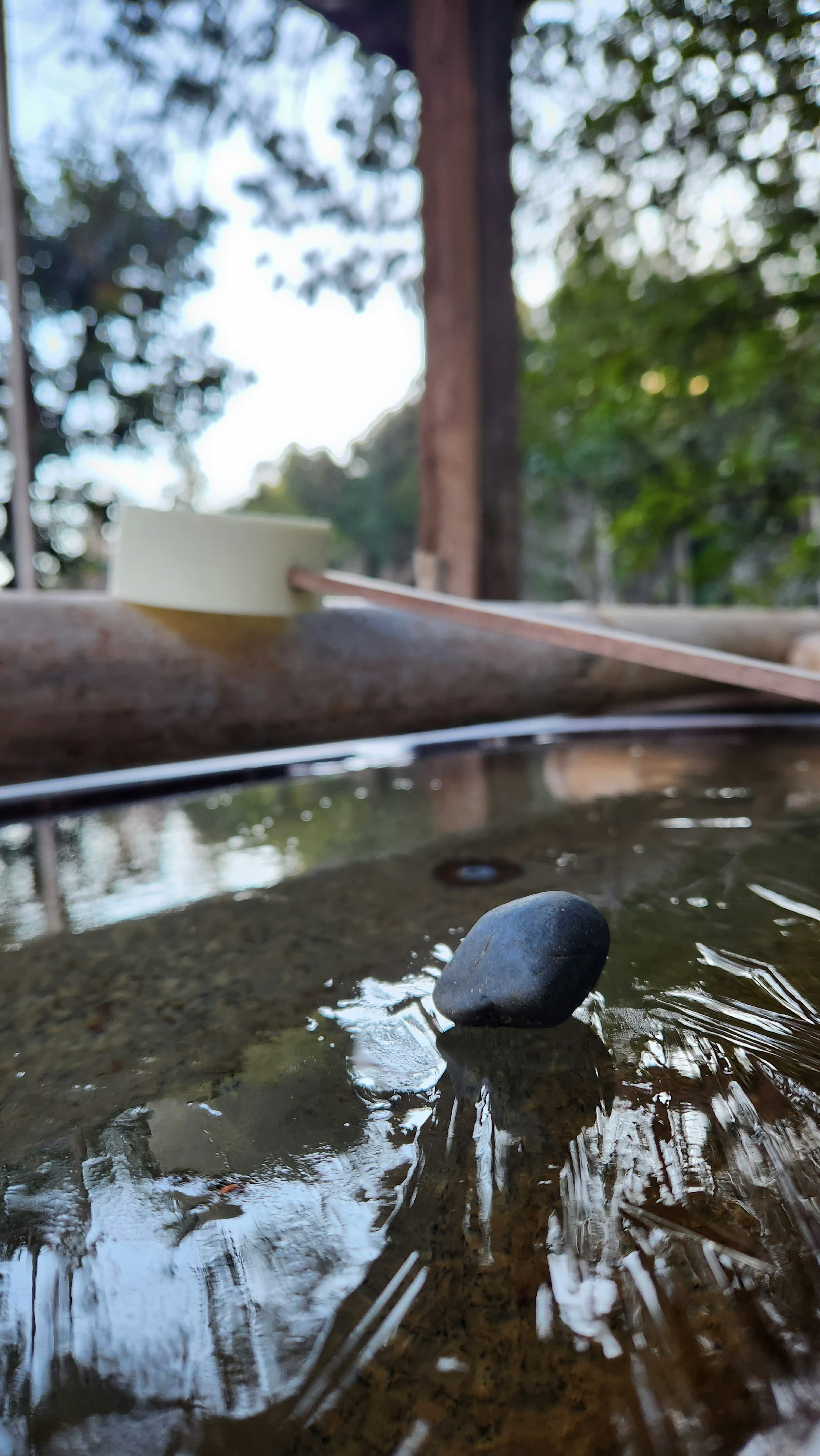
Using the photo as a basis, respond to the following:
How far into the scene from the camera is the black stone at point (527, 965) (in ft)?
3.54

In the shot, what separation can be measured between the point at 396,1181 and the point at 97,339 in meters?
4.96

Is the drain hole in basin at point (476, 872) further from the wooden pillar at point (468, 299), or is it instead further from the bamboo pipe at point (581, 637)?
the wooden pillar at point (468, 299)

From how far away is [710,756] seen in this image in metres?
3.17

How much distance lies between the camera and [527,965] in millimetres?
1093

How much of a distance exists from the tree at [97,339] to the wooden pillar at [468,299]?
1748 millimetres

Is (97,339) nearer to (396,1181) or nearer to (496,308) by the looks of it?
(496,308)

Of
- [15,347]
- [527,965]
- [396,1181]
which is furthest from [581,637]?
[15,347]

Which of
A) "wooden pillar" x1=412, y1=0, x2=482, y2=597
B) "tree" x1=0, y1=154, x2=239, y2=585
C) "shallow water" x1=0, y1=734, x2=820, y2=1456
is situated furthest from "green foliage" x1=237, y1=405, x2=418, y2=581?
"shallow water" x1=0, y1=734, x2=820, y2=1456

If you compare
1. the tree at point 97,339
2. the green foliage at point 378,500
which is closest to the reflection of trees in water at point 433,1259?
the tree at point 97,339

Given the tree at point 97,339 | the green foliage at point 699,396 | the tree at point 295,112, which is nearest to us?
the tree at point 97,339

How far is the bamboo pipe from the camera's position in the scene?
5.53 feet

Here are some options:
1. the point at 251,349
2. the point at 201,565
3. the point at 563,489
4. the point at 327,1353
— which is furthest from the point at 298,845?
the point at 563,489

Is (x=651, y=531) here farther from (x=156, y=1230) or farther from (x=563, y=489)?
(x=563, y=489)

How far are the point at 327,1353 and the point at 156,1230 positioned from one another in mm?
209
